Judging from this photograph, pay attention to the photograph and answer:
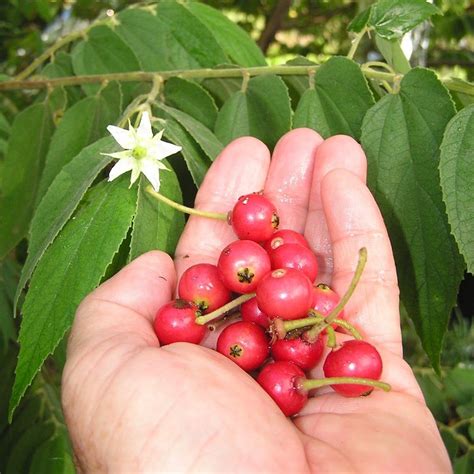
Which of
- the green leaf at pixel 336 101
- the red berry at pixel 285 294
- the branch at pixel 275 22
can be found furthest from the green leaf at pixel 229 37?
the branch at pixel 275 22

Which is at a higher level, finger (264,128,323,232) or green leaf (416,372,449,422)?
finger (264,128,323,232)

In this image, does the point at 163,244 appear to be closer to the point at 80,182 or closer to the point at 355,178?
the point at 80,182

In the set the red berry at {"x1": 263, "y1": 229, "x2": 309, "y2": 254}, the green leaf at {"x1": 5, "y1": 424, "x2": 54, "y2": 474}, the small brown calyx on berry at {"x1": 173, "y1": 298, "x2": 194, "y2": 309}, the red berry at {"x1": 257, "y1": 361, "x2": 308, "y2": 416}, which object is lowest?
the green leaf at {"x1": 5, "y1": 424, "x2": 54, "y2": 474}

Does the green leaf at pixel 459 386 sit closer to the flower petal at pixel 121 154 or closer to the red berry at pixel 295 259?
the red berry at pixel 295 259

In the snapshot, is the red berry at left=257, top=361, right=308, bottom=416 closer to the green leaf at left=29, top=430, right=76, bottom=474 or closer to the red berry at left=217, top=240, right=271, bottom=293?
the red berry at left=217, top=240, right=271, bottom=293

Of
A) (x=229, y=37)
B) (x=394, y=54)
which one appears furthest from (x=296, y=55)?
(x=394, y=54)

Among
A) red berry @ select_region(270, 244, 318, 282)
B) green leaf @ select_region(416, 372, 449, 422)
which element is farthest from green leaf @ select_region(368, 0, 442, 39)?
green leaf @ select_region(416, 372, 449, 422)

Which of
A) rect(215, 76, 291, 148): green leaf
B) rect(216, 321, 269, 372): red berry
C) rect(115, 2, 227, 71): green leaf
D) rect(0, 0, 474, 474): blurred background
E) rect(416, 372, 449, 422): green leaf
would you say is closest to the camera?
rect(216, 321, 269, 372): red berry
